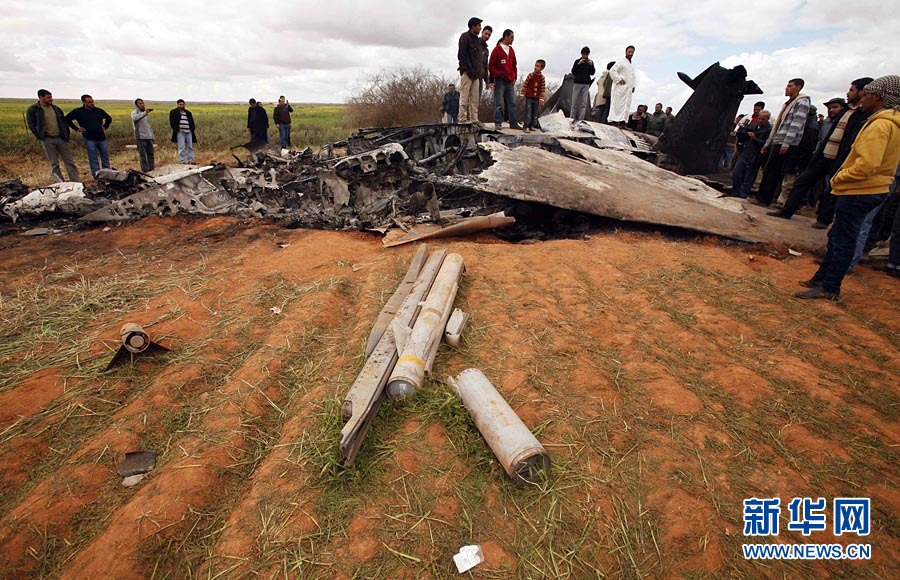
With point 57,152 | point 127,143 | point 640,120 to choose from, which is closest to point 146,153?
point 57,152

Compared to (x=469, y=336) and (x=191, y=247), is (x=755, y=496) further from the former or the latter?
(x=191, y=247)

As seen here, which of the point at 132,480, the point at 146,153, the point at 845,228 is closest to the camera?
the point at 132,480

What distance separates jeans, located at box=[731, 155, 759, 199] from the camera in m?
7.90

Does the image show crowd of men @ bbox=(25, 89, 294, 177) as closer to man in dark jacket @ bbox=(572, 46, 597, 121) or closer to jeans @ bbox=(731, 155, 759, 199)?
man in dark jacket @ bbox=(572, 46, 597, 121)

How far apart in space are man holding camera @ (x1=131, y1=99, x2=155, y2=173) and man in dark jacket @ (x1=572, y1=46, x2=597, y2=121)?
11.6 m

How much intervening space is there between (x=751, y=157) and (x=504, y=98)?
5333mm

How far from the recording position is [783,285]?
463 cm

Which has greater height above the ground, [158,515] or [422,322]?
[422,322]

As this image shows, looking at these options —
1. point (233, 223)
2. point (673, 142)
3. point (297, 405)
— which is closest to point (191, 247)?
point (233, 223)

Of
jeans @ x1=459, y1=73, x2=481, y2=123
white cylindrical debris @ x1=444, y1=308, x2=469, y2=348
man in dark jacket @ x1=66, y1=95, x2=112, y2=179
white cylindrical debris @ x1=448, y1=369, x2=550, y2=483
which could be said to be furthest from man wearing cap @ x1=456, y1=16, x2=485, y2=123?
man in dark jacket @ x1=66, y1=95, x2=112, y2=179

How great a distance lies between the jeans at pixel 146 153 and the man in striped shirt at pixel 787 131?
583 inches

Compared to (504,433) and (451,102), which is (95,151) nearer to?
(451,102)

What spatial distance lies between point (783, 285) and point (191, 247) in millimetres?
8222

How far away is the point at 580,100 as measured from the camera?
38.6 ft
